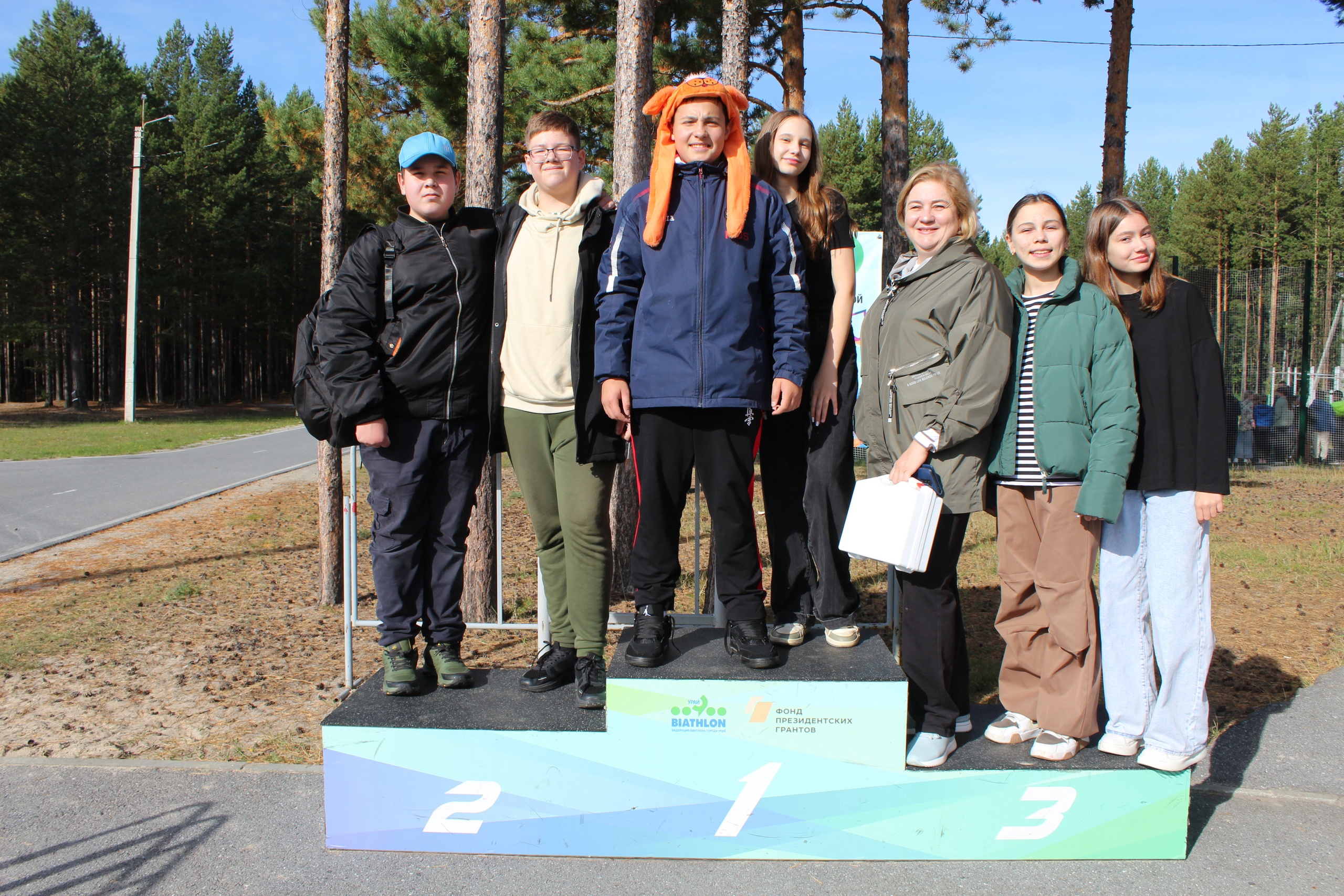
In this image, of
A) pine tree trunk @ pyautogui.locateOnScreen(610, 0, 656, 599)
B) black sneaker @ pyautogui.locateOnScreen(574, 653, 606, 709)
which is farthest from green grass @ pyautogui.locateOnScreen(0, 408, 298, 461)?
black sneaker @ pyautogui.locateOnScreen(574, 653, 606, 709)

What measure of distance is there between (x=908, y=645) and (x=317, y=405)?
241 cm

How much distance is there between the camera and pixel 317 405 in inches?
132

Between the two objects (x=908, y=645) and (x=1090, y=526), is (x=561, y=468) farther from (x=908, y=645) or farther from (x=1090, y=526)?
(x=1090, y=526)

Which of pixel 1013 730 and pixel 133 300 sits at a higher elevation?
pixel 133 300

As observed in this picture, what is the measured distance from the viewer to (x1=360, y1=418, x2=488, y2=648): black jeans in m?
3.30

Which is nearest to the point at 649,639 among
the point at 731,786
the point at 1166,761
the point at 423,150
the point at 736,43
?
the point at 731,786

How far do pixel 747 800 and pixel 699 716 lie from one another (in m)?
0.32

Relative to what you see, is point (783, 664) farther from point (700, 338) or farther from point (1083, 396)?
point (1083, 396)

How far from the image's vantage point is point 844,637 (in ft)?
10.7

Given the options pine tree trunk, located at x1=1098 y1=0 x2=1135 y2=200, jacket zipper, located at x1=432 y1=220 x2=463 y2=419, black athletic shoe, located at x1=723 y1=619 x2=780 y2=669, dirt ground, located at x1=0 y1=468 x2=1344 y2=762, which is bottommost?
dirt ground, located at x1=0 y1=468 x2=1344 y2=762

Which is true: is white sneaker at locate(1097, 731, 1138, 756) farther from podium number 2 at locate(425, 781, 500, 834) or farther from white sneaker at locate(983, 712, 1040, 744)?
podium number 2 at locate(425, 781, 500, 834)

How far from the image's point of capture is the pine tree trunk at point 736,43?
561 cm

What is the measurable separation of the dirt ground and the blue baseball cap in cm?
255

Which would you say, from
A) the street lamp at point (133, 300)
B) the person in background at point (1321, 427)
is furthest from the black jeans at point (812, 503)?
the street lamp at point (133, 300)
